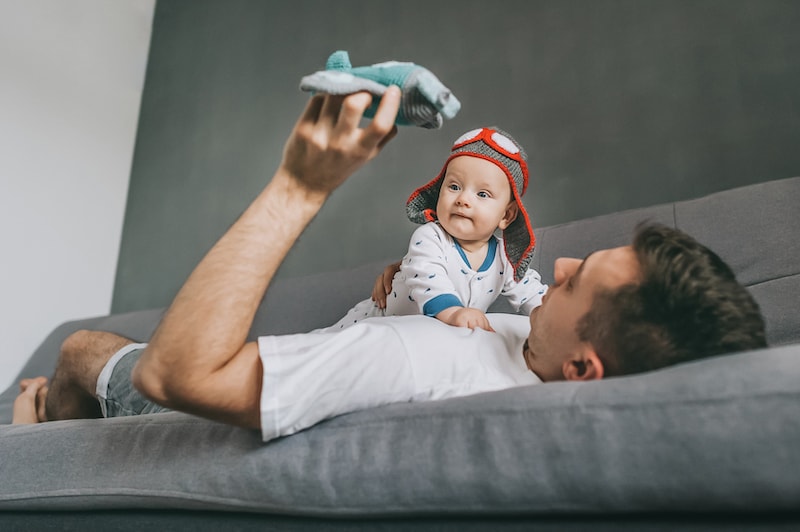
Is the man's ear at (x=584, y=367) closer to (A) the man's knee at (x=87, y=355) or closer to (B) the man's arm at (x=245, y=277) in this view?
(B) the man's arm at (x=245, y=277)

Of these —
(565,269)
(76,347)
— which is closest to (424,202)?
(565,269)

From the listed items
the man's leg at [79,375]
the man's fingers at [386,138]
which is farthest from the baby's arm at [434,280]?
the man's leg at [79,375]

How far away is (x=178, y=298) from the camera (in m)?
0.77

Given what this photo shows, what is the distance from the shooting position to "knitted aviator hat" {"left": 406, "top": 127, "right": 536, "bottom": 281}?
1479 millimetres

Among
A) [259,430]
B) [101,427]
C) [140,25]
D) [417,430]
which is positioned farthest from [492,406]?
[140,25]

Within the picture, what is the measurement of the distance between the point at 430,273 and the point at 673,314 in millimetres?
628

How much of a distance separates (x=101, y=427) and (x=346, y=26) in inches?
90.3

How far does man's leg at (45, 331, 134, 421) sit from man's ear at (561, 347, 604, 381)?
3.43ft

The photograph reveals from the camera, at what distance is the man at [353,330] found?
76 cm

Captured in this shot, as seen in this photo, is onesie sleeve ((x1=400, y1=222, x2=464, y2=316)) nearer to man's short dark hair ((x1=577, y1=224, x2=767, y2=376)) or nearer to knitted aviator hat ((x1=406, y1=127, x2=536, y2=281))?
knitted aviator hat ((x1=406, y1=127, x2=536, y2=281))

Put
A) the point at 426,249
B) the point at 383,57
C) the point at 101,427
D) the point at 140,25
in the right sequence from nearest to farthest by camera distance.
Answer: the point at 101,427 < the point at 426,249 < the point at 383,57 < the point at 140,25

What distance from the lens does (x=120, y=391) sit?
4.33ft

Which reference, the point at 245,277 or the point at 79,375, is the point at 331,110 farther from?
the point at 79,375

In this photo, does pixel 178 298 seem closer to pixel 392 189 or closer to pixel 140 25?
pixel 392 189
